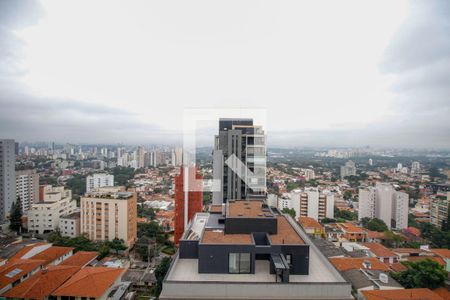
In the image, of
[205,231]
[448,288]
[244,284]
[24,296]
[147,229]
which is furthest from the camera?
[147,229]

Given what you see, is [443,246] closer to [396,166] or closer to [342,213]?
[342,213]

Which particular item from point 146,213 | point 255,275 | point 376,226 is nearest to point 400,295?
point 255,275

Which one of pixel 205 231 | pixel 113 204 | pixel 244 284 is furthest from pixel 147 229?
pixel 244 284

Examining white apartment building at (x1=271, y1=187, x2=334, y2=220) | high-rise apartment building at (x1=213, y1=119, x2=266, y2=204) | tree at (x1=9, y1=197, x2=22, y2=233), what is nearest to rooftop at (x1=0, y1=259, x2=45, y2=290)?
high-rise apartment building at (x1=213, y1=119, x2=266, y2=204)

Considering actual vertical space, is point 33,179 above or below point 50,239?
above

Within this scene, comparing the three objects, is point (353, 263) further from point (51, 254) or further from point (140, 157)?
point (140, 157)
